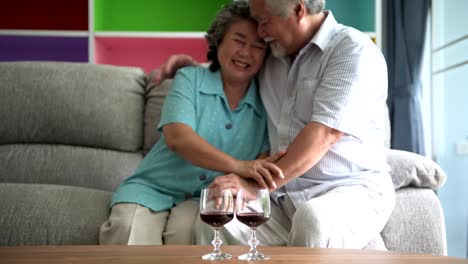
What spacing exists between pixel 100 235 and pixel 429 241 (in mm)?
1011

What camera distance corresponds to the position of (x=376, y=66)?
74.5 inches

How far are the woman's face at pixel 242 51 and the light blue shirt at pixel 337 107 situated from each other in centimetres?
12

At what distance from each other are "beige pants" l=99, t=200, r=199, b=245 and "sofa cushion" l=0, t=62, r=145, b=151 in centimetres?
56

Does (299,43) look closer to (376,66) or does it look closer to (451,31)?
(376,66)

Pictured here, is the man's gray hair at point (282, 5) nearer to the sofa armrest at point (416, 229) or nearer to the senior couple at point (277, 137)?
the senior couple at point (277, 137)

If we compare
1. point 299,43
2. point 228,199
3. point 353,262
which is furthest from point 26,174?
point 353,262

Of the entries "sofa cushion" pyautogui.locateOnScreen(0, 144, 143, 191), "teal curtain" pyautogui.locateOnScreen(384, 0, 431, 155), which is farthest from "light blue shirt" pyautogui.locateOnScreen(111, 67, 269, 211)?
"teal curtain" pyautogui.locateOnScreen(384, 0, 431, 155)

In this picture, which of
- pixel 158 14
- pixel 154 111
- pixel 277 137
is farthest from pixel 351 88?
pixel 158 14

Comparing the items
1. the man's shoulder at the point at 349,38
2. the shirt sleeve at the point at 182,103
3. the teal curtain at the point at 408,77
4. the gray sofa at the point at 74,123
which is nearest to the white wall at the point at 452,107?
the teal curtain at the point at 408,77

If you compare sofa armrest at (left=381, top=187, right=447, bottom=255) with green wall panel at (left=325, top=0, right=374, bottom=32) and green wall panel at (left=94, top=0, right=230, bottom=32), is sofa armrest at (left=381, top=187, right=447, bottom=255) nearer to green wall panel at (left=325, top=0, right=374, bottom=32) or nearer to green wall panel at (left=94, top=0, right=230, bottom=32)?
green wall panel at (left=325, top=0, right=374, bottom=32)

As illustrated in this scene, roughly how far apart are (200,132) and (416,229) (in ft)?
2.45

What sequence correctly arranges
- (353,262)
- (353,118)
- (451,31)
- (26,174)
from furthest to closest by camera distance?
(451,31) → (26,174) → (353,118) → (353,262)

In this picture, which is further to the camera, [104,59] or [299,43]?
[104,59]

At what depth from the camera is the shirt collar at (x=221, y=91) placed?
2076 millimetres
